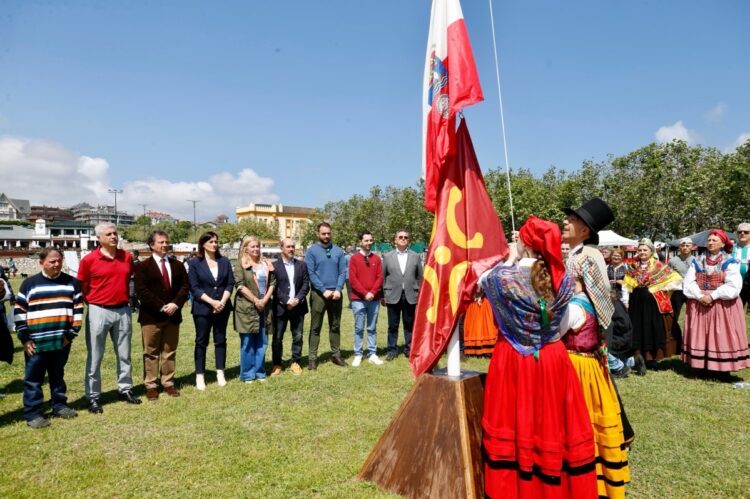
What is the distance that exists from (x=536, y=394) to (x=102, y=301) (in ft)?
16.0

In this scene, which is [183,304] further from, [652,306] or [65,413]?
[652,306]

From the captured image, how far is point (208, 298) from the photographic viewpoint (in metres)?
6.25

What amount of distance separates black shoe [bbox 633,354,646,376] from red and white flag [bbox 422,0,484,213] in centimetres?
491

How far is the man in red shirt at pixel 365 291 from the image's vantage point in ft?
25.0

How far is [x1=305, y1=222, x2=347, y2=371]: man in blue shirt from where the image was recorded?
739 centimetres

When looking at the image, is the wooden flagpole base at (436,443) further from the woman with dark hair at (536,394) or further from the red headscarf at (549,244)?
the red headscarf at (549,244)

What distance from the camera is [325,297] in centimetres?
738

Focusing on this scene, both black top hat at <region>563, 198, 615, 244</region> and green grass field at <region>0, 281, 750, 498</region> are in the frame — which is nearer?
black top hat at <region>563, 198, 615, 244</region>

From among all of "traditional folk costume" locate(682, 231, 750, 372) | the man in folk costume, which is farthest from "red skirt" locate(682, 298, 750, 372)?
the man in folk costume

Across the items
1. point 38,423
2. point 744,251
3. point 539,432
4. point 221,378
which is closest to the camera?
point 539,432

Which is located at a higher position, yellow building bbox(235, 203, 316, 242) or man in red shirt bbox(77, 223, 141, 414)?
yellow building bbox(235, 203, 316, 242)

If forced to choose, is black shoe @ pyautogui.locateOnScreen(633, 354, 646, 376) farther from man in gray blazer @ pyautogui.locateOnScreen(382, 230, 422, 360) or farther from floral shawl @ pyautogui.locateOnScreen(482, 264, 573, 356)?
floral shawl @ pyautogui.locateOnScreen(482, 264, 573, 356)

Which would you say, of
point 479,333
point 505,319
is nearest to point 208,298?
point 479,333

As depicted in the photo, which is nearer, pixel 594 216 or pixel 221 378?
pixel 594 216
